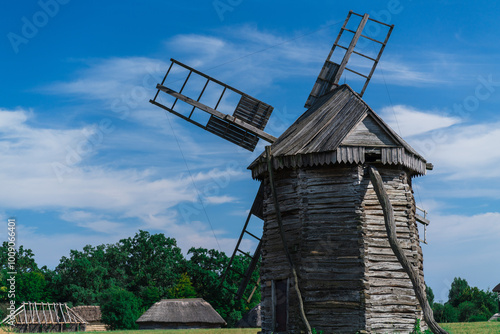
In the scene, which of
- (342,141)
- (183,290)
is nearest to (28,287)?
(183,290)

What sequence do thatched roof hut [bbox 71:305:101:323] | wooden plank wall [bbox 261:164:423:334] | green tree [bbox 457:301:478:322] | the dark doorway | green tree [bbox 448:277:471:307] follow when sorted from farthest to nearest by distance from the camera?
green tree [bbox 448:277:471:307]
thatched roof hut [bbox 71:305:101:323]
green tree [bbox 457:301:478:322]
the dark doorway
wooden plank wall [bbox 261:164:423:334]

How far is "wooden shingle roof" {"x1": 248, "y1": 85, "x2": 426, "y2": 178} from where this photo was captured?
1535 centimetres

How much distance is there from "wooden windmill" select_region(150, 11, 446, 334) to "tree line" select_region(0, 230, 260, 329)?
33167 mm

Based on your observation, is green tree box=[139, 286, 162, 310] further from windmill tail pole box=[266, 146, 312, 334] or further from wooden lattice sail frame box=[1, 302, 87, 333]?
windmill tail pole box=[266, 146, 312, 334]

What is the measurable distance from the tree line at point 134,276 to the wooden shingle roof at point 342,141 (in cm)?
3293

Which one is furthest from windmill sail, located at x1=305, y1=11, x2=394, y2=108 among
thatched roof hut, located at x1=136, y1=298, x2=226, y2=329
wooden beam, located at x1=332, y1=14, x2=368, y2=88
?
thatched roof hut, located at x1=136, y1=298, x2=226, y2=329

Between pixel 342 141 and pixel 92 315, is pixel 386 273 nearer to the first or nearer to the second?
pixel 342 141

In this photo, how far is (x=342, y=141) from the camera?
1557 cm

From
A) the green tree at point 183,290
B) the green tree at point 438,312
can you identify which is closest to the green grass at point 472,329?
the green tree at point 438,312

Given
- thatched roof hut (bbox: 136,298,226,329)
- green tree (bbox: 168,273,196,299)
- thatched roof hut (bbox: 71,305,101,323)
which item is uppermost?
green tree (bbox: 168,273,196,299)

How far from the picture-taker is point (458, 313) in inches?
1783

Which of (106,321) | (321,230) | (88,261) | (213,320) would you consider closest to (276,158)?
(321,230)

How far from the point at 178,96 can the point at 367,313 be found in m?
9.69

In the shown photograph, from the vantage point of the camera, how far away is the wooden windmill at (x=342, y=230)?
14727mm
